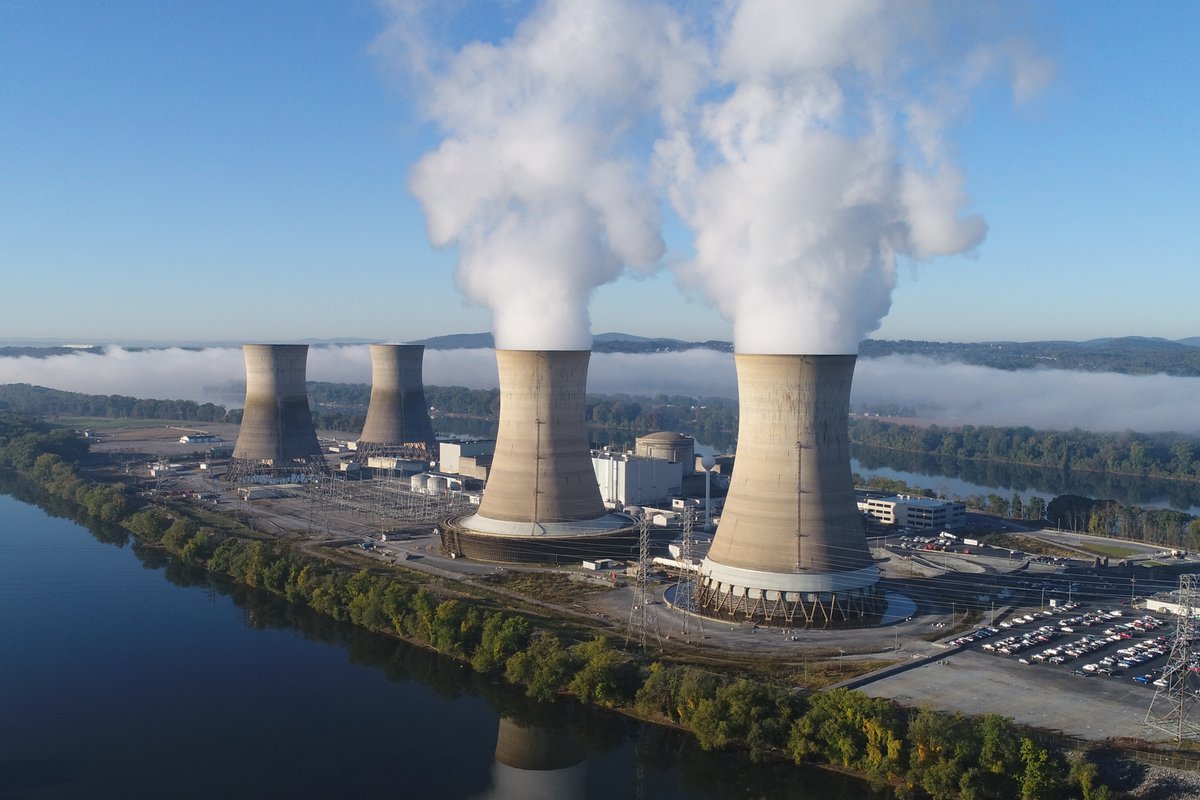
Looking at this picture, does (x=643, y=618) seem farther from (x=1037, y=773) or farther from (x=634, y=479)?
(x=634, y=479)

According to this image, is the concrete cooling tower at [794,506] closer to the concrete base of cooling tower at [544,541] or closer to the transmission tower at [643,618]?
the transmission tower at [643,618]

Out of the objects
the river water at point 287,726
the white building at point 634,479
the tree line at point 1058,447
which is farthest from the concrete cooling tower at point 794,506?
the tree line at point 1058,447

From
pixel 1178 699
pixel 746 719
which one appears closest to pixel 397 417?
pixel 746 719

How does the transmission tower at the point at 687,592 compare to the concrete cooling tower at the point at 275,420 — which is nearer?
the transmission tower at the point at 687,592

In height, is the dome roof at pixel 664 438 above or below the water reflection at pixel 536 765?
above

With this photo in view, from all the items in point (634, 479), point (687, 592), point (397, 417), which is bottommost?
point (687, 592)

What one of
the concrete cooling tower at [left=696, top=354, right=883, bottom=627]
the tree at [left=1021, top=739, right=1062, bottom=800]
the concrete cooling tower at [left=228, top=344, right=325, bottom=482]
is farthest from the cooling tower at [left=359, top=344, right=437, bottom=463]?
the tree at [left=1021, top=739, right=1062, bottom=800]

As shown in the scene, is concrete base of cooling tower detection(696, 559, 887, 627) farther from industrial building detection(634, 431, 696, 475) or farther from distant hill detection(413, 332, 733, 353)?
distant hill detection(413, 332, 733, 353)
